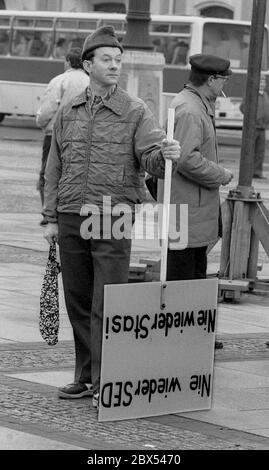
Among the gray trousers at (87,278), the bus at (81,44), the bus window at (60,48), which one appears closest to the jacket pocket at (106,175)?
the gray trousers at (87,278)

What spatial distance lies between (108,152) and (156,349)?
3.31 ft

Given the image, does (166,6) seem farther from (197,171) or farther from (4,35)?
(197,171)

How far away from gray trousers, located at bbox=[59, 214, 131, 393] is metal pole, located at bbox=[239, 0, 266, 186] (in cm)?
362

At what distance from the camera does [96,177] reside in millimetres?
6582

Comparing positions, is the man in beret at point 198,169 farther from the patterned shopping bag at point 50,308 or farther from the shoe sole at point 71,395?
the shoe sole at point 71,395

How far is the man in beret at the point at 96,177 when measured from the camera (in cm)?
658

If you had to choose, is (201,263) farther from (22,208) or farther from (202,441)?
(22,208)

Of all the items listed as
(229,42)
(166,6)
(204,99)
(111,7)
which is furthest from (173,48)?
(204,99)

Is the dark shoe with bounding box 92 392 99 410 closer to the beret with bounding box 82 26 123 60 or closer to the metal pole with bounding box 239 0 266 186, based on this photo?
the beret with bounding box 82 26 123 60

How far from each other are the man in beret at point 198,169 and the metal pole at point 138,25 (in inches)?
319

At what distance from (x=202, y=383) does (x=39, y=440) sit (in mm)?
1182

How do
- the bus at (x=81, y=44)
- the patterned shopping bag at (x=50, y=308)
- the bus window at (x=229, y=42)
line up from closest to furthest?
the patterned shopping bag at (x=50, y=308)
the bus at (x=81, y=44)
the bus window at (x=229, y=42)

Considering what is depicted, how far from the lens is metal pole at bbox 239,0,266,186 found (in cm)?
1002

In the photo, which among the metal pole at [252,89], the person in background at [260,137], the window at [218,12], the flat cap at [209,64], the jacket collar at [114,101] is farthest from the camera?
the window at [218,12]
